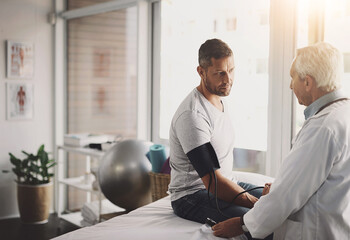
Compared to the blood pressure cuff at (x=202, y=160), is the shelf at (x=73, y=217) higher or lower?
lower

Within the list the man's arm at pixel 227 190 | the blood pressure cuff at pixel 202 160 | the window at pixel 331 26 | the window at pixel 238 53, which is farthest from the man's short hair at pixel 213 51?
the window at pixel 238 53

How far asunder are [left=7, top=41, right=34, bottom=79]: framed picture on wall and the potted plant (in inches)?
29.3

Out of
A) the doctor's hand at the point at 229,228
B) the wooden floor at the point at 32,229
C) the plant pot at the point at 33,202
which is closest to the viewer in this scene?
the doctor's hand at the point at 229,228

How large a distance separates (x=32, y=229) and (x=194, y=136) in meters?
2.50

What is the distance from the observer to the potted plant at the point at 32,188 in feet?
12.5

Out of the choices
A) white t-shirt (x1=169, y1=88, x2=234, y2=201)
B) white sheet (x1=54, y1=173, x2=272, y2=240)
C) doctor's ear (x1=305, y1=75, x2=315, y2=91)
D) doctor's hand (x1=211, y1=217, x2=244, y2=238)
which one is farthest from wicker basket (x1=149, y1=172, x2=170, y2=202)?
doctor's ear (x1=305, y1=75, x2=315, y2=91)

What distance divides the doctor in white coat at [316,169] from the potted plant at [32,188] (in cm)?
273

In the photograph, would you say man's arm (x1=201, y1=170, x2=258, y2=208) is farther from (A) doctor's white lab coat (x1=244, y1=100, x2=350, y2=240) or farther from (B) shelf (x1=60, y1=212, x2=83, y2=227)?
(B) shelf (x1=60, y1=212, x2=83, y2=227)

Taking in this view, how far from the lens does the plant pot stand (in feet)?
12.5

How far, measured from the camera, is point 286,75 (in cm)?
257

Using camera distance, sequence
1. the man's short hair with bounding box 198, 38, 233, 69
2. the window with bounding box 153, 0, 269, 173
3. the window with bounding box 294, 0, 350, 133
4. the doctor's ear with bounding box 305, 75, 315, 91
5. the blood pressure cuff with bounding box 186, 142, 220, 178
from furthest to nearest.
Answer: the window with bounding box 153, 0, 269, 173 < the window with bounding box 294, 0, 350, 133 < the man's short hair with bounding box 198, 38, 233, 69 < the blood pressure cuff with bounding box 186, 142, 220, 178 < the doctor's ear with bounding box 305, 75, 315, 91

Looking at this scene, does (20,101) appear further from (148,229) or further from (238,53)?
(148,229)

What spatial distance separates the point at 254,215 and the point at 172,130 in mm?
600

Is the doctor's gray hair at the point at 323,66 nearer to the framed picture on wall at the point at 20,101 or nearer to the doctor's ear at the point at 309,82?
the doctor's ear at the point at 309,82
